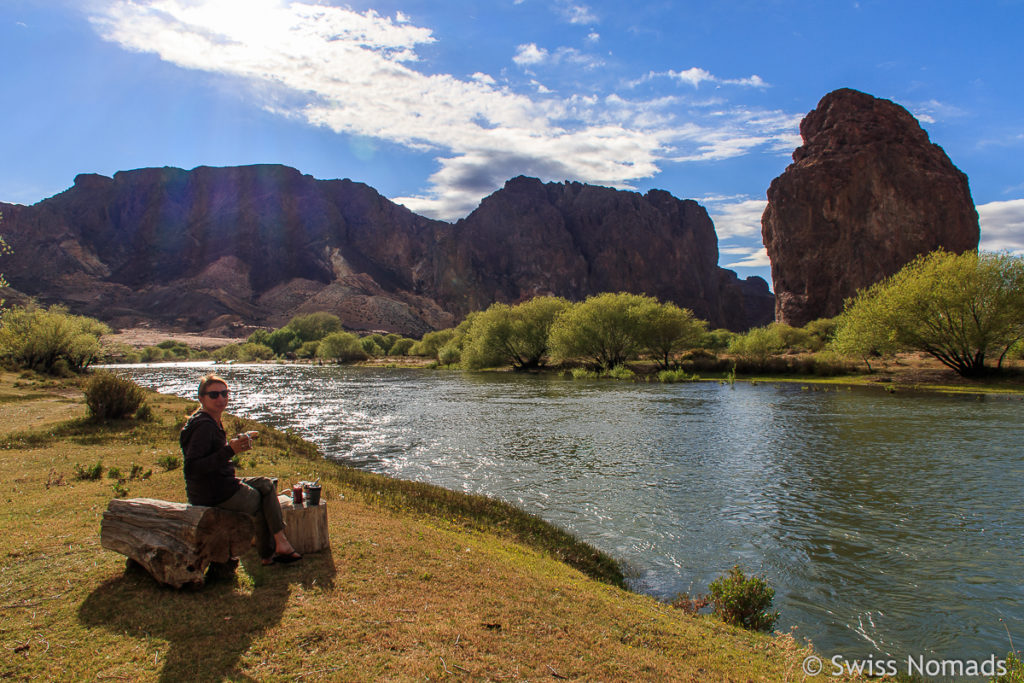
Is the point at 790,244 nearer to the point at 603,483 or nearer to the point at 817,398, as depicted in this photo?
the point at 817,398

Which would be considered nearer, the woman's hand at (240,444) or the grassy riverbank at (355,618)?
the grassy riverbank at (355,618)

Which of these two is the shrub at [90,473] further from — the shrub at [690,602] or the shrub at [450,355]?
the shrub at [450,355]

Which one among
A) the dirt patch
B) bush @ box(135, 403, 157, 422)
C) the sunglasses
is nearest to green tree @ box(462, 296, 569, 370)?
bush @ box(135, 403, 157, 422)

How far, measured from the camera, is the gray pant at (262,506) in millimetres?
7035

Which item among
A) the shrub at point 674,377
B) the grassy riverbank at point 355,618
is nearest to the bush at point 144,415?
the grassy riverbank at point 355,618

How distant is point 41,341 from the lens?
49.2 m

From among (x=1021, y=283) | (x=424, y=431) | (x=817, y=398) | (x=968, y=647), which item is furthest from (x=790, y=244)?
(x=968, y=647)

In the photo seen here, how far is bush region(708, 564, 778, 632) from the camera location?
8250 millimetres

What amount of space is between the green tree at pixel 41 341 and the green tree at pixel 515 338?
48.2 meters

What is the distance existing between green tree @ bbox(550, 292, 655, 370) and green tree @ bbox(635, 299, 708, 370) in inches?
26.3

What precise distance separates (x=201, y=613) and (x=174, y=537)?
1029 millimetres

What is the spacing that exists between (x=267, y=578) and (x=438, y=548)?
2995mm

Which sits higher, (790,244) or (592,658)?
(790,244)

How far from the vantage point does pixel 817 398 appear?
39.8 meters
